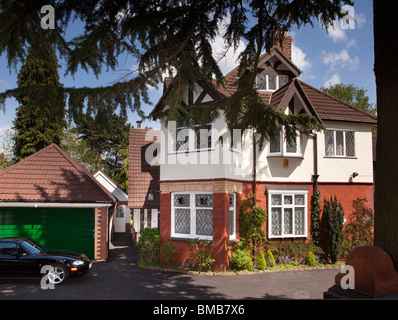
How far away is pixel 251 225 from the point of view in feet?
45.1

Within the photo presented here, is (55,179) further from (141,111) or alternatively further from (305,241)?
(305,241)

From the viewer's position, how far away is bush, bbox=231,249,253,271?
1306 cm

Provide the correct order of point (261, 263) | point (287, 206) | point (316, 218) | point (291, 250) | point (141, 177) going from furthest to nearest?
point (141, 177) < point (316, 218) < point (287, 206) < point (291, 250) < point (261, 263)

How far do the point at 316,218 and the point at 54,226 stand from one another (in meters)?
12.4

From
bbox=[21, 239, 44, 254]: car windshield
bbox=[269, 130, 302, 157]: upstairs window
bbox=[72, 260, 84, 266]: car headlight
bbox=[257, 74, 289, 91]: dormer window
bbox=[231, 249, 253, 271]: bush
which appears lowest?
bbox=[231, 249, 253, 271]: bush

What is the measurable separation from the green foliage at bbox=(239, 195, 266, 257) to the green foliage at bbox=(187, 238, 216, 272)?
1.54 meters

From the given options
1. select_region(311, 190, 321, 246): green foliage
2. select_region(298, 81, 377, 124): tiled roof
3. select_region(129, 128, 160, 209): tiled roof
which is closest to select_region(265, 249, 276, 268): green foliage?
select_region(311, 190, 321, 246): green foliage

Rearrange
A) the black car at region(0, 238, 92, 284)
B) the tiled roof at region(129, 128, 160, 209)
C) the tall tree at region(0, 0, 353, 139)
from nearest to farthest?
the tall tree at region(0, 0, 353, 139)
the black car at region(0, 238, 92, 284)
the tiled roof at region(129, 128, 160, 209)

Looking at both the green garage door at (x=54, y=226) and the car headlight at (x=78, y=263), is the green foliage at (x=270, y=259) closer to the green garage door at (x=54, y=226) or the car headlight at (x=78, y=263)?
the car headlight at (x=78, y=263)

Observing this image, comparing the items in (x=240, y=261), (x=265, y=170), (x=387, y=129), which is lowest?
(x=240, y=261)

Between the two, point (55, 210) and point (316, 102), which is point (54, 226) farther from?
point (316, 102)

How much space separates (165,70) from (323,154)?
10665mm

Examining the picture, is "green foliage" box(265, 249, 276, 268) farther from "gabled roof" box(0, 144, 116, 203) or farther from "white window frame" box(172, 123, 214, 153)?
"gabled roof" box(0, 144, 116, 203)

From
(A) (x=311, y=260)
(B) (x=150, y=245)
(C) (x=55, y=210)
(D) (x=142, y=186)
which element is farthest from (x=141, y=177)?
(A) (x=311, y=260)
